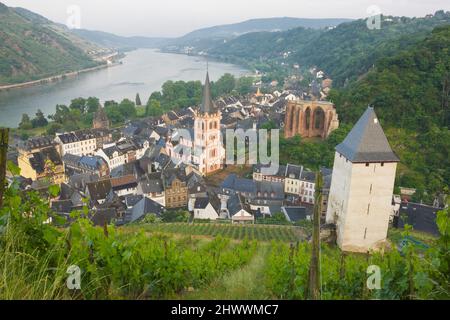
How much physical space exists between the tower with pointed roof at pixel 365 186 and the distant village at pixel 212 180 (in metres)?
0.03

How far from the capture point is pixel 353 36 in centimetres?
9794

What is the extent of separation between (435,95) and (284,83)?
52435 millimetres

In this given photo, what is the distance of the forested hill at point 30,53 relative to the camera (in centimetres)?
8325

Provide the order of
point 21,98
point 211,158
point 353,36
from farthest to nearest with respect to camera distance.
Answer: point 353,36, point 21,98, point 211,158

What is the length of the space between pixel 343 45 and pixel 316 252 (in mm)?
98188

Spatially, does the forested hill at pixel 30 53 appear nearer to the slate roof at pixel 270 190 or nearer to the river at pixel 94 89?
the river at pixel 94 89

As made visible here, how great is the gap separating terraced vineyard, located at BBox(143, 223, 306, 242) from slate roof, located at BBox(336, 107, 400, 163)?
4225mm

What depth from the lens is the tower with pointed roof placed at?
13750mm

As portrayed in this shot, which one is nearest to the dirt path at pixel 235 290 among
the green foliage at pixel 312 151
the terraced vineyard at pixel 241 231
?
the terraced vineyard at pixel 241 231

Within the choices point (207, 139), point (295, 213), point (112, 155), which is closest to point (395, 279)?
point (295, 213)
